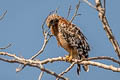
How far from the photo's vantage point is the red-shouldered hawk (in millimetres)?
6750

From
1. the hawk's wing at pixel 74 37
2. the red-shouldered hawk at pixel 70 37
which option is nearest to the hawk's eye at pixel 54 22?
the red-shouldered hawk at pixel 70 37

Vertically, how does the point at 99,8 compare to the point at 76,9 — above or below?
below

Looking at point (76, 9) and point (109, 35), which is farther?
point (76, 9)

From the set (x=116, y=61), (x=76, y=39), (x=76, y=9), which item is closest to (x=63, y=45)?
(x=76, y=39)

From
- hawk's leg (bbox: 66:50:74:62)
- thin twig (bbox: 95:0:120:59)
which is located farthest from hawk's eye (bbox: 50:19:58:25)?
thin twig (bbox: 95:0:120:59)

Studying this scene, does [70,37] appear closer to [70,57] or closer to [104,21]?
[70,57]

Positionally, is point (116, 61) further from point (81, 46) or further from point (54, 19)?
point (54, 19)

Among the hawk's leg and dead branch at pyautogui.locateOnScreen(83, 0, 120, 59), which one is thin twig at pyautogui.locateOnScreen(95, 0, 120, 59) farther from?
the hawk's leg

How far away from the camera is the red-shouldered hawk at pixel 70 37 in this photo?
6750mm

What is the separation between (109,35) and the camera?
388cm

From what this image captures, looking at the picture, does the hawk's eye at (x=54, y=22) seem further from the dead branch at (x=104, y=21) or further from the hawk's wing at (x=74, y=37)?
the dead branch at (x=104, y=21)

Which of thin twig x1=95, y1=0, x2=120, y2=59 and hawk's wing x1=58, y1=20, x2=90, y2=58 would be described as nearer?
thin twig x1=95, y1=0, x2=120, y2=59

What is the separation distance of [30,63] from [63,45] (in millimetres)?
2494

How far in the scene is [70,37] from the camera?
6.92m
